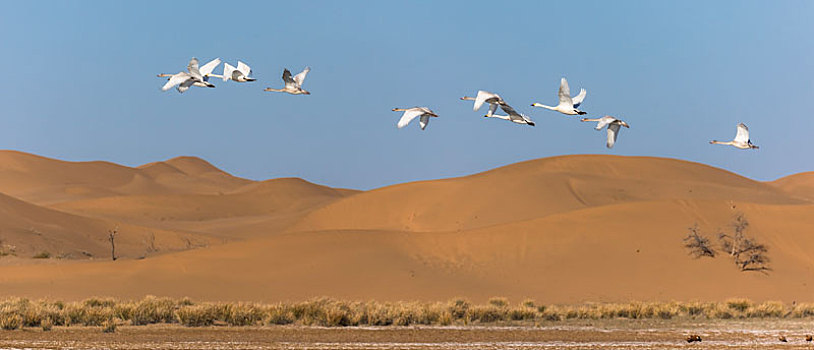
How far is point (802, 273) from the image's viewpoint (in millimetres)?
43125

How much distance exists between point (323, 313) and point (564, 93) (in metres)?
14.0

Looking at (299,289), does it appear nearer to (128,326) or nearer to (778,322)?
(128,326)

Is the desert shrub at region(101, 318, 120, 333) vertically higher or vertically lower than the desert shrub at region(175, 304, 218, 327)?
lower

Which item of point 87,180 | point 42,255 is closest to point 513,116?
point 42,255

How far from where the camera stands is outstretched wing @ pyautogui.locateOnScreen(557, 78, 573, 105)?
67.3 ft

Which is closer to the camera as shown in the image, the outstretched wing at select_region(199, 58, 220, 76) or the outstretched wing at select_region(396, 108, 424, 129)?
the outstretched wing at select_region(396, 108, 424, 129)

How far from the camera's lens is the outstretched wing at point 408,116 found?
18414 mm

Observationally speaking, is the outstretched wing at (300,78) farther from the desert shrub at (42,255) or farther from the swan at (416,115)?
the desert shrub at (42,255)

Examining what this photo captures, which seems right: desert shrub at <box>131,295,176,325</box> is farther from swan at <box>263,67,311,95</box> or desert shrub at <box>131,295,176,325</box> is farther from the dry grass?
swan at <box>263,67,311,95</box>

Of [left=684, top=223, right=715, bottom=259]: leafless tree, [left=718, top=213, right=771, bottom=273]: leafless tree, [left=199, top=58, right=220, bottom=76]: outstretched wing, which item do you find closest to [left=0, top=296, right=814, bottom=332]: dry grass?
[left=718, top=213, right=771, bottom=273]: leafless tree

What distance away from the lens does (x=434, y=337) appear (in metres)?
27.9

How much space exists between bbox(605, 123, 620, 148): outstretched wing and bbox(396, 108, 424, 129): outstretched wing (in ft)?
11.2

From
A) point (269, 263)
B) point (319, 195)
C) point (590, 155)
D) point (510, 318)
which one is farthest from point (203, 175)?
point (510, 318)

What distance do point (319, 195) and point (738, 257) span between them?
8517 cm
